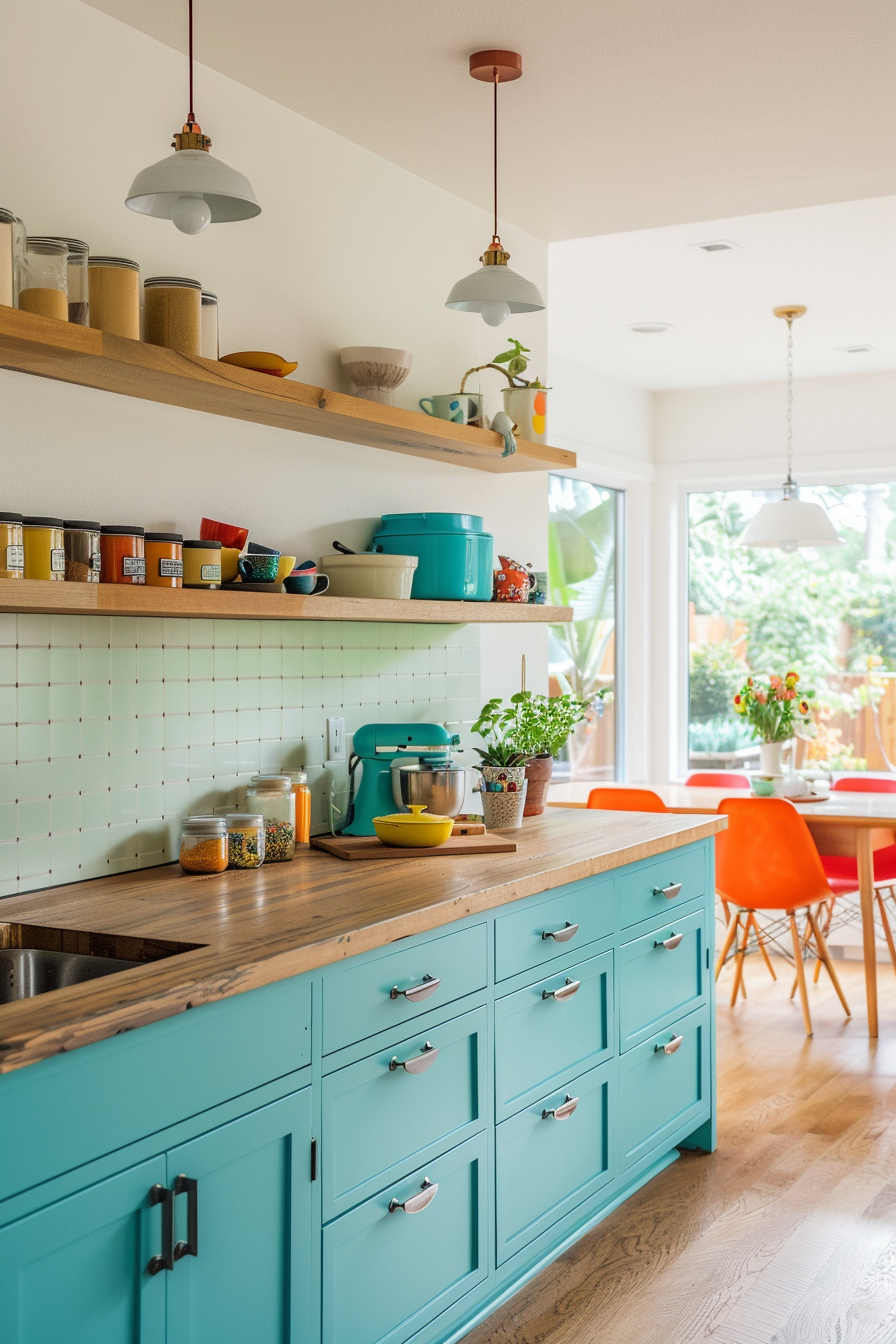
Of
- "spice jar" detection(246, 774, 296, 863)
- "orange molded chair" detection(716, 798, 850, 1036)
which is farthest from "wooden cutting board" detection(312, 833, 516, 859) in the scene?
"orange molded chair" detection(716, 798, 850, 1036)

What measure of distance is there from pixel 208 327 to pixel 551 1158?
1833 millimetres

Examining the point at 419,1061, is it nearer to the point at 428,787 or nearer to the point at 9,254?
the point at 428,787

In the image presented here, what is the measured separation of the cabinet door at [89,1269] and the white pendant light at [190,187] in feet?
4.66

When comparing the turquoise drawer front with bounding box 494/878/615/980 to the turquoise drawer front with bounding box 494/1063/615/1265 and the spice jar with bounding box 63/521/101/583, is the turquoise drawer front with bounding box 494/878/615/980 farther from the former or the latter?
the spice jar with bounding box 63/521/101/583

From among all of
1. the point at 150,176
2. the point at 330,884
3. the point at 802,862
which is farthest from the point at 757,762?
the point at 150,176

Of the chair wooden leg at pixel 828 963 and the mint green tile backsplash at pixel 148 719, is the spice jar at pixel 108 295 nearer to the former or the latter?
the mint green tile backsplash at pixel 148 719

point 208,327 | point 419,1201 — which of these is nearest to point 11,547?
point 208,327

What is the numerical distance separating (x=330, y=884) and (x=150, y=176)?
1291mm

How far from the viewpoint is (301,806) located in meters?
2.83

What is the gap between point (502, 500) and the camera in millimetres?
3764

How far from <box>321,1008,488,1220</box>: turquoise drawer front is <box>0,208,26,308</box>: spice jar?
133cm

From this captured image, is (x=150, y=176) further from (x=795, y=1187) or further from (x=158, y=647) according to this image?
(x=795, y=1187)

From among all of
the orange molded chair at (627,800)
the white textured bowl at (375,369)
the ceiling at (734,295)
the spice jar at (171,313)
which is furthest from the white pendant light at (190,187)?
the orange molded chair at (627,800)

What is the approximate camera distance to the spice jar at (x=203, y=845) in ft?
8.14
